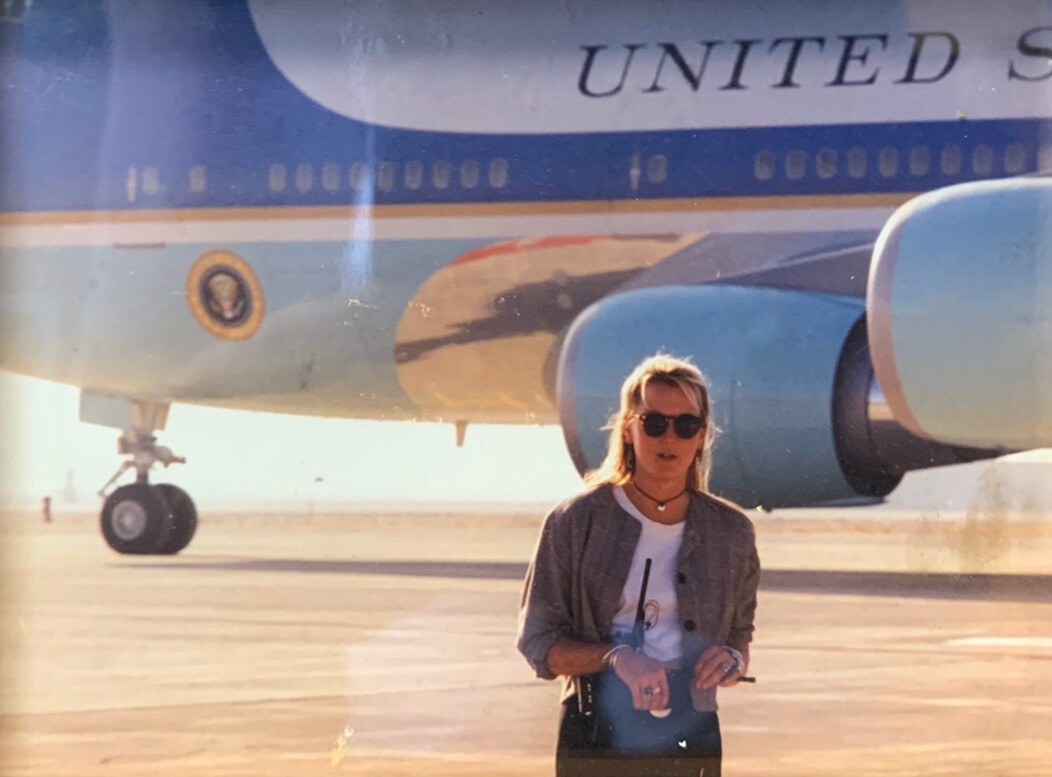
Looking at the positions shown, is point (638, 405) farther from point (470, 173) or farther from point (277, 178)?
point (470, 173)

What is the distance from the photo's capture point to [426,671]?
904 centimetres

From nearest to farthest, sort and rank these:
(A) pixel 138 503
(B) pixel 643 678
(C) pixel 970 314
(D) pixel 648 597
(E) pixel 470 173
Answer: (B) pixel 643 678, (D) pixel 648 597, (C) pixel 970 314, (E) pixel 470 173, (A) pixel 138 503

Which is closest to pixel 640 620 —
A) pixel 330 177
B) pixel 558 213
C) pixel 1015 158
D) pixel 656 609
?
pixel 656 609

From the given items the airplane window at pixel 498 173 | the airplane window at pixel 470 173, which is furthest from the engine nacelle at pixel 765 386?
the airplane window at pixel 470 173

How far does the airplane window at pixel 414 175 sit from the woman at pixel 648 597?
26.8ft

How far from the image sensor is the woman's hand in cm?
376

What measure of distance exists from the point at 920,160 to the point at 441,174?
304 centimetres

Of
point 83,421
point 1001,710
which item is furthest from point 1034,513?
point 83,421

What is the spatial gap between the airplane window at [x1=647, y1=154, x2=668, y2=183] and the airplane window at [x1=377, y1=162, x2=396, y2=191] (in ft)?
5.81

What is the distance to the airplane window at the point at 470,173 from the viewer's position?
39.3ft

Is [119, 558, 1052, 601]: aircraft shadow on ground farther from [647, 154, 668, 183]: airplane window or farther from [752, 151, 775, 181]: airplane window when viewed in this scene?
[647, 154, 668, 183]: airplane window

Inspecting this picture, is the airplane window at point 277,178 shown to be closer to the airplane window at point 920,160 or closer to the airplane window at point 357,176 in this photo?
the airplane window at point 357,176

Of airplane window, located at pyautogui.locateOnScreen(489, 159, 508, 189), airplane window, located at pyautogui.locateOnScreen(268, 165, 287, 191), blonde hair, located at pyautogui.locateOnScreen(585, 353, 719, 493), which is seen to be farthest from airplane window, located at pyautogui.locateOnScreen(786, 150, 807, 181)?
blonde hair, located at pyautogui.locateOnScreen(585, 353, 719, 493)

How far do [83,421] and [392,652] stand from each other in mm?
4492
